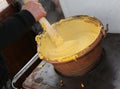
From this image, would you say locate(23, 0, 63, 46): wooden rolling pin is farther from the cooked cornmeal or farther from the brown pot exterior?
the brown pot exterior

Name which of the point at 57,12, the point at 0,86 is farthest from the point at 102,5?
the point at 0,86

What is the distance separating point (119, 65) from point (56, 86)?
0.34m

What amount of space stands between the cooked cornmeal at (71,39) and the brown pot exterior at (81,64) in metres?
0.04

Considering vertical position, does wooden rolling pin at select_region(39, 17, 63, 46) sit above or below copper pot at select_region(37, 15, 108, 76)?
above

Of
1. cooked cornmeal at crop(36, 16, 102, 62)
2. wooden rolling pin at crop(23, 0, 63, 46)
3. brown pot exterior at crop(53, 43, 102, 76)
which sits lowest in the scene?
brown pot exterior at crop(53, 43, 102, 76)

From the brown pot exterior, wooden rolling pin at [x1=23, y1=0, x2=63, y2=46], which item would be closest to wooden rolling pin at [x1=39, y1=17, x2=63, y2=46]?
wooden rolling pin at [x1=23, y1=0, x2=63, y2=46]

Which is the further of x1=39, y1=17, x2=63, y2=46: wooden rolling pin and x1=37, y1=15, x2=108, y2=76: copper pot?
x1=39, y1=17, x2=63, y2=46: wooden rolling pin

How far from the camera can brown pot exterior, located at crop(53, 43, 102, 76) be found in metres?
1.15

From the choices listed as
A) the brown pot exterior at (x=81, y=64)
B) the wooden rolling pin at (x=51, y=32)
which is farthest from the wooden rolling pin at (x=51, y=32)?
the brown pot exterior at (x=81, y=64)

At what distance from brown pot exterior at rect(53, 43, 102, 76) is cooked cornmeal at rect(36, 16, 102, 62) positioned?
40 millimetres

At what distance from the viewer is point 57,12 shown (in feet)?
5.82

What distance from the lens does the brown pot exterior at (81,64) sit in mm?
1154

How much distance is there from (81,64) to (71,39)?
24 centimetres

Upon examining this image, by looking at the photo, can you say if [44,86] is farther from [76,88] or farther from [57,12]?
[57,12]
